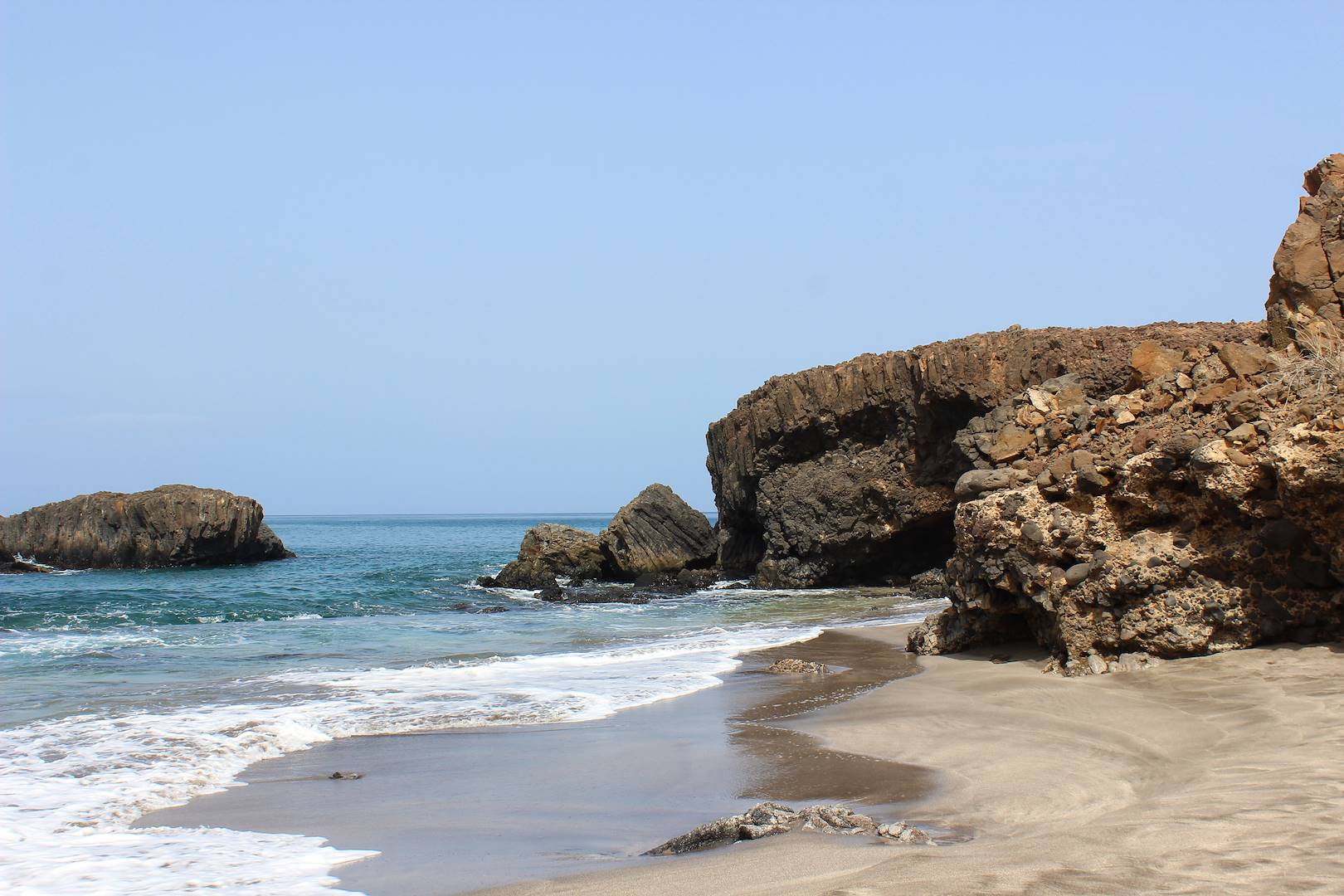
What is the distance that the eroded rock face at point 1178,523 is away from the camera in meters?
7.85

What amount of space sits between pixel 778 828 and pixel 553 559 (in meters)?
28.1

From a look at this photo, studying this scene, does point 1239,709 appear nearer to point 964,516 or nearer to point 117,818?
point 964,516

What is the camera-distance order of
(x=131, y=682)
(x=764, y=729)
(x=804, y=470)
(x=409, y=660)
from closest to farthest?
(x=764, y=729) < (x=131, y=682) < (x=409, y=660) < (x=804, y=470)

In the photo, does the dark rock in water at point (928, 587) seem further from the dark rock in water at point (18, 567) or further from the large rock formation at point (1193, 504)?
the dark rock in water at point (18, 567)

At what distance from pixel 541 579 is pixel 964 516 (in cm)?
2212

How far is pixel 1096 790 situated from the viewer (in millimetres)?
5492

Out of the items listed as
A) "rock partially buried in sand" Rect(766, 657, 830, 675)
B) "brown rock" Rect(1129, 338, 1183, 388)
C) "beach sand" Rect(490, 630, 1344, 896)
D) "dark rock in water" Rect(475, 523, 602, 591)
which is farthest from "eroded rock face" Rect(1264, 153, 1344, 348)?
"dark rock in water" Rect(475, 523, 602, 591)

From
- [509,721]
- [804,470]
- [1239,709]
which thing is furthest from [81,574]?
[1239,709]

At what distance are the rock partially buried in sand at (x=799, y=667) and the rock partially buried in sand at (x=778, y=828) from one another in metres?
6.23

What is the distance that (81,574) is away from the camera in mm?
36750

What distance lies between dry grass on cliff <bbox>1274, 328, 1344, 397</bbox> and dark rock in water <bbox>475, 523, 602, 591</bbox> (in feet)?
81.3

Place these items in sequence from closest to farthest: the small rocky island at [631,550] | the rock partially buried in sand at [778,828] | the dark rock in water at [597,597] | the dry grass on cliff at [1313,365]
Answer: the rock partially buried in sand at [778,828], the dry grass on cliff at [1313,365], the dark rock in water at [597,597], the small rocky island at [631,550]

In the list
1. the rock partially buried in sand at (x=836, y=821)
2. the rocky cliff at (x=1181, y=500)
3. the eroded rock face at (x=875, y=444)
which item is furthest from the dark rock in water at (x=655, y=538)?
the rock partially buried in sand at (x=836, y=821)

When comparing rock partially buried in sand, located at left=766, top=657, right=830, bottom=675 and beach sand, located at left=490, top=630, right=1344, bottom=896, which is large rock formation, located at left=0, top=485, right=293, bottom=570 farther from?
beach sand, located at left=490, top=630, right=1344, bottom=896
